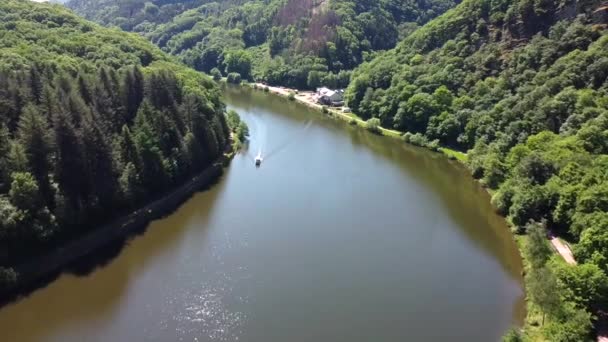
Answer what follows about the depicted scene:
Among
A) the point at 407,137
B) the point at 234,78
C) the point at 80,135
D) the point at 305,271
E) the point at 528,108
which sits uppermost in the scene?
the point at 528,108

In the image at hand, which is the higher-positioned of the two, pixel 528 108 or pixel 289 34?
pixel 528 108

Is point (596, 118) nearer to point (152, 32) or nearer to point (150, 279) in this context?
point (150, 279)

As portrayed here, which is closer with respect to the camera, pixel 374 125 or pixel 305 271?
pixel 305 271

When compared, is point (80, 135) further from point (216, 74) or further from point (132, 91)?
point (216, 74)

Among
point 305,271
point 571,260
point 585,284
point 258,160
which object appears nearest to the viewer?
point 585,284

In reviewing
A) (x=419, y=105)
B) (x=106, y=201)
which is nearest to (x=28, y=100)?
(x=106, y=201)

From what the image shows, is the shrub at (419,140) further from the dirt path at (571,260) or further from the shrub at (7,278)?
the shrub at (7,278)

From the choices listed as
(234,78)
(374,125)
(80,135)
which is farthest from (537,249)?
(234,78)

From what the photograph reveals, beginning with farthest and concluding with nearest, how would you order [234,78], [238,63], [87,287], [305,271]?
1. [238,63]
2. [234,78]
3. [305,271]
4. [87,287]
